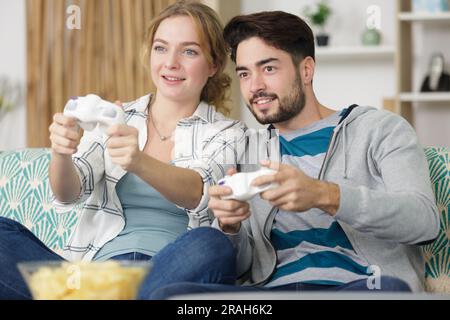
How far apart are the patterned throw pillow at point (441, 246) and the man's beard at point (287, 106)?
326 mm

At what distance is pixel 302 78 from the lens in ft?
6.26

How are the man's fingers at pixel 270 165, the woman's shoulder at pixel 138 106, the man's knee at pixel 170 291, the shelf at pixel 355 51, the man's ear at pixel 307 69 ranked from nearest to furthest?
the man's knee at pixel 170 291 < the man's fingers at pixel 270 165 < the man's ear at pixel 307 69 < the woman's shoulder at pixel 138 106 < the shelf at pixel 355 51

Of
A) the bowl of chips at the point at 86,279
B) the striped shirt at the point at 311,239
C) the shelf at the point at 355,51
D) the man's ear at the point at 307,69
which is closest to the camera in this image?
A: the bowl of chips at the point at 86,279

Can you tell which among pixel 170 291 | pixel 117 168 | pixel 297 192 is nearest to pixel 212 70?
pixel 117 168

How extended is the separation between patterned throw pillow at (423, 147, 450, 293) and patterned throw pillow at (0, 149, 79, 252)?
0.85 m

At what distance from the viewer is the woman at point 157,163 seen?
171 centimetres

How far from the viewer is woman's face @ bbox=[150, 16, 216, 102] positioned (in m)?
1.95

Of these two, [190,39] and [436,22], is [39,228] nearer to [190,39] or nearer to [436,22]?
[190,39]

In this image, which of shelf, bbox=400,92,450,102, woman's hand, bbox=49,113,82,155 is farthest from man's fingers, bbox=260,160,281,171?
shelf, bbox=400,92,450,102

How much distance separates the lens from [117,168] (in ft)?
6.20

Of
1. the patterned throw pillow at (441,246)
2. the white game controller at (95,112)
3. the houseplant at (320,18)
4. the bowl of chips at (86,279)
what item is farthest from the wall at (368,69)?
the bowl of chips at (86,279)

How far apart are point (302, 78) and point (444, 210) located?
43cm

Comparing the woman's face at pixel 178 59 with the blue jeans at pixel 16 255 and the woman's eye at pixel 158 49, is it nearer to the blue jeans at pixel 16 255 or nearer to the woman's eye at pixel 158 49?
the woman's eye at pixel 158 49
